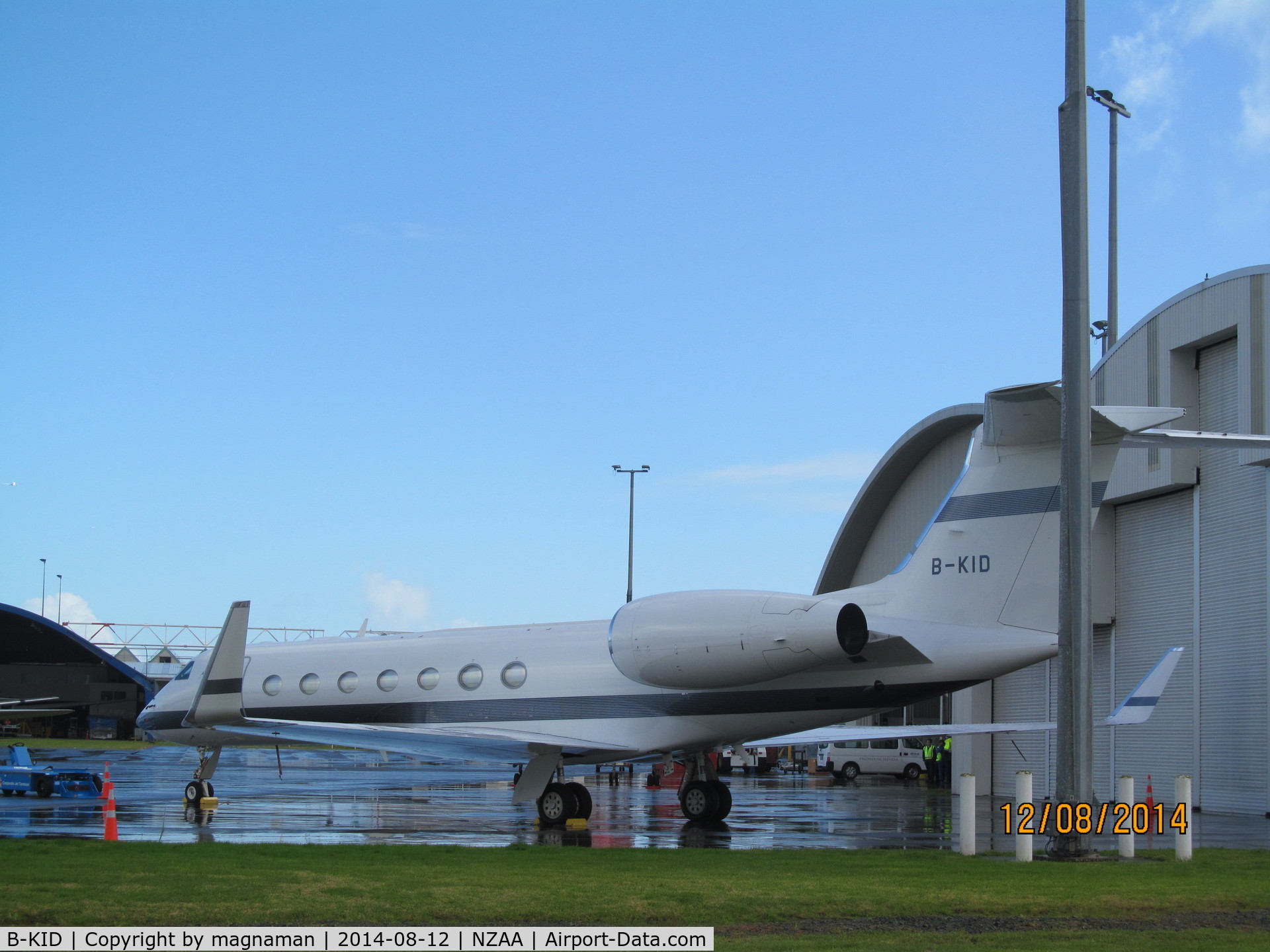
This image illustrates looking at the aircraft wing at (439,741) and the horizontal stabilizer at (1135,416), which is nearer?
the horizontal stabilizer at (1135,416)

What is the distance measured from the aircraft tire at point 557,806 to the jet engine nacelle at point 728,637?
6.47ft

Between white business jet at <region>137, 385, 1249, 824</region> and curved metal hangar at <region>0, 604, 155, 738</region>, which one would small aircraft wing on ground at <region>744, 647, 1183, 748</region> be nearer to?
white business jet at <region>137, 385, 1249, 824</region>

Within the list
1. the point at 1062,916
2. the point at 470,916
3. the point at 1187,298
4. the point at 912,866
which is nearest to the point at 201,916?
the point at 470,916

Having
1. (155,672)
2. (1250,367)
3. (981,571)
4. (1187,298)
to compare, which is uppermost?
(1187,298)

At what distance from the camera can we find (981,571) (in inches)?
593

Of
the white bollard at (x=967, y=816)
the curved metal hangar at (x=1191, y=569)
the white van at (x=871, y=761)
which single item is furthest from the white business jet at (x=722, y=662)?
the white van at (x=871, y=761)

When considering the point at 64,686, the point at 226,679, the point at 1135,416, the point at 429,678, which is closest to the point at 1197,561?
the point at 1135,416

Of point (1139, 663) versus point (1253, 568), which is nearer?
point (1253, 568)

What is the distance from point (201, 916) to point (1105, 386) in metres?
22.5

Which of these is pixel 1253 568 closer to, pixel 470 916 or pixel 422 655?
pixel 422 655

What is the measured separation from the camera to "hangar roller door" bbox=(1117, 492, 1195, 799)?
23672 millimetres

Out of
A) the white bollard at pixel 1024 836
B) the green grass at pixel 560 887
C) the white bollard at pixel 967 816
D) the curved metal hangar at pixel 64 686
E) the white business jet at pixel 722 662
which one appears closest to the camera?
the green grass at pixel 560 887

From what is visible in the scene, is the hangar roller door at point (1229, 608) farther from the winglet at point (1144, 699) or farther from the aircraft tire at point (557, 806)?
the aircraft tire at point (557, 806)

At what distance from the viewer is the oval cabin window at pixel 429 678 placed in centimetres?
1917
